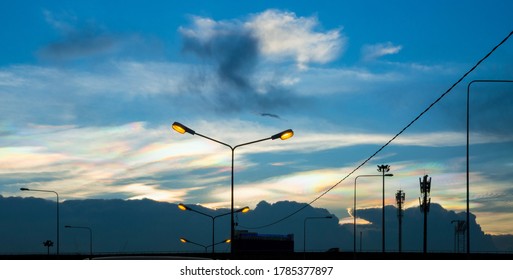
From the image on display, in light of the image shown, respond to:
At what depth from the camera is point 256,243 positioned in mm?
106062

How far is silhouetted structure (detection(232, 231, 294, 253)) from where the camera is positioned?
105 meters

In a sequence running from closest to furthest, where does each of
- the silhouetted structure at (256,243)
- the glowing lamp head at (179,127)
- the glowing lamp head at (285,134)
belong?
the glowing lamp head at (179,127) → the glowing lamp head at (285,134) → the silhouetted structure at (256,243)

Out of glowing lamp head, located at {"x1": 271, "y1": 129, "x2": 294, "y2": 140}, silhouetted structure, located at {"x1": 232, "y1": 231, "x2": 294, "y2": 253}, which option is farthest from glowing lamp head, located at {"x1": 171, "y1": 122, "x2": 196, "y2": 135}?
silhouetted structure, located at {"x1": 232, "y1": 231, "x2": 294, "y2": 253}

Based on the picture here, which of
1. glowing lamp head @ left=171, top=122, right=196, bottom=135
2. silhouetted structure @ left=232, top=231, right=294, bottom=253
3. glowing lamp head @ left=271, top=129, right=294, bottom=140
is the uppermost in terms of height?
glowing lamp head @ left=171, top=122, right=196, bottom=135

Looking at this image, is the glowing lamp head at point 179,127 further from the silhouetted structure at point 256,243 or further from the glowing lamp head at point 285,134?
the silhouetted structure at point 256,243

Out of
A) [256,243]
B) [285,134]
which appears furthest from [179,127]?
[256,243]

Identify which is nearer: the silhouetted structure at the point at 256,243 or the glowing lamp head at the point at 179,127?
the glowing lamp head at the point at 179,127

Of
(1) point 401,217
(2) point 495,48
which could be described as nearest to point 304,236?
(1) point 401,217

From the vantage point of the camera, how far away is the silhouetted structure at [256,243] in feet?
346

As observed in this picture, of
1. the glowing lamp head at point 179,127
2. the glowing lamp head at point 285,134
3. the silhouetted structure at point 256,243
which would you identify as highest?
the glowing lamp head at point 179,127

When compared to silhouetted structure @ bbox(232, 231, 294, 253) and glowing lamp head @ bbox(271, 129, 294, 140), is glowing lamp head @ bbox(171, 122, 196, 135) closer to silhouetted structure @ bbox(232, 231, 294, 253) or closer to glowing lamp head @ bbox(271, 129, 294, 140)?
glowing lamp head @ bbox(271, 129, 294, 140)

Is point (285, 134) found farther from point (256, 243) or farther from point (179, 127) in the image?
point (256, 243)

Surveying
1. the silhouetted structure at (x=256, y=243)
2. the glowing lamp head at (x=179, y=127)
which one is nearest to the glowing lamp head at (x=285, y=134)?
the glowing lamp head at (x=179, y=127)
